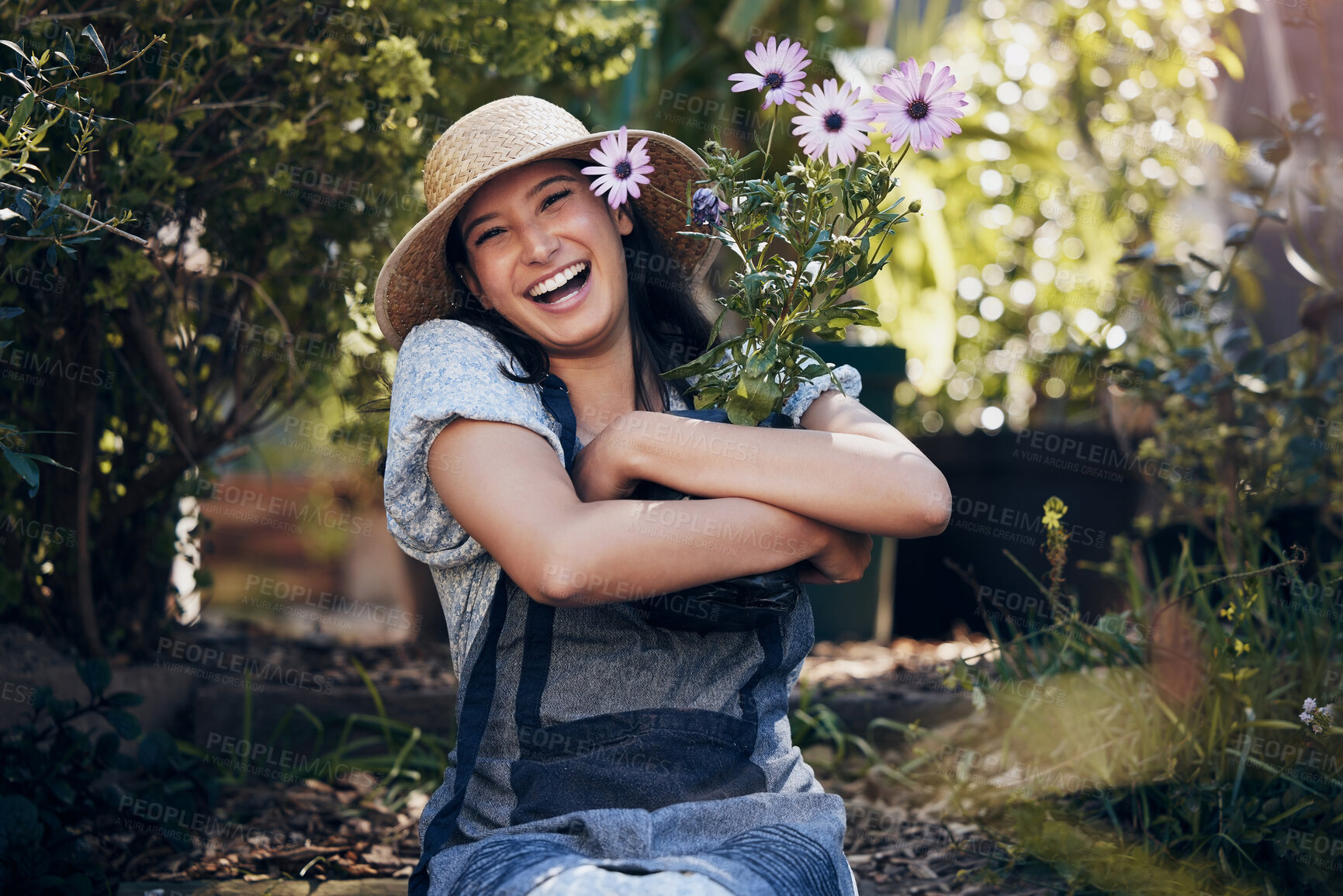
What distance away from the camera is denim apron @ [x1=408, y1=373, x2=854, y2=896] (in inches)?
63.5

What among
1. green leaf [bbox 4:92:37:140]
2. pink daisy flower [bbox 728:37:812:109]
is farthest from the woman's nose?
green leaf [bbox 4:92:37:140]

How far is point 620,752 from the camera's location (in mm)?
1692

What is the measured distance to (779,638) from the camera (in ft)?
5.97

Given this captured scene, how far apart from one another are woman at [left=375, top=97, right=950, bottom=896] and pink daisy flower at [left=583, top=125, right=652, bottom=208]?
99 mm

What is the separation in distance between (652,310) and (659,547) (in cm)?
79

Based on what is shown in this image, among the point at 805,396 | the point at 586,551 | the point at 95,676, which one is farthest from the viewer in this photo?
the point at 95,676

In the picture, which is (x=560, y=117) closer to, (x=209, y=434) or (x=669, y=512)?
(x=669, y=512)

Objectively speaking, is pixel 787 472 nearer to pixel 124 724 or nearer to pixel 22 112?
pixel 22 112

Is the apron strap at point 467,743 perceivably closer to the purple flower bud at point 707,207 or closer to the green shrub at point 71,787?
the purple flower bud at point 707,207

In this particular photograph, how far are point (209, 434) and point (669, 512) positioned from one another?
178cm

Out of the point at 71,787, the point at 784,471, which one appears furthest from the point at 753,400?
the point at 71,787

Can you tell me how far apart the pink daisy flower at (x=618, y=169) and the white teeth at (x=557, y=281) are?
0.49 feet

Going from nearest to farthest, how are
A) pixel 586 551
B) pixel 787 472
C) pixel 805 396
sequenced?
pixel 586 551
pixel 787 472
pixel 805 396

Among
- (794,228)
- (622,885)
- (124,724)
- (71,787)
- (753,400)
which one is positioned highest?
(794,228)
